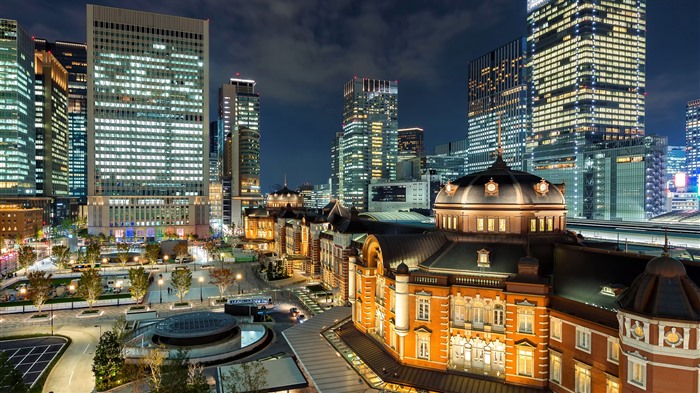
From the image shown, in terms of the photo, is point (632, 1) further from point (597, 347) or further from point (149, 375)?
point (149, 375)

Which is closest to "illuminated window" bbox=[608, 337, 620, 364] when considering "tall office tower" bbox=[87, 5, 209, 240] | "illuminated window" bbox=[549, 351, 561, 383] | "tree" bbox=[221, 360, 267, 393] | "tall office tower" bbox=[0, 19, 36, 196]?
"illuminated window" bbox=[549, 351, 561, 383]

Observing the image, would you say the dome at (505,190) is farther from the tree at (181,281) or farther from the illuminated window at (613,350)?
→ the tree at (181,281)

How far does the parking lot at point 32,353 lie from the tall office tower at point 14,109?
15334cm

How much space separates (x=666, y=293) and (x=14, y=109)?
219429mm

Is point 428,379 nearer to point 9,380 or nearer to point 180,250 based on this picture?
point 9,380

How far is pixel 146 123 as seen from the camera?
17275 centimetres

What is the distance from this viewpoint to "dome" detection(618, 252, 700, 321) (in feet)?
90.9

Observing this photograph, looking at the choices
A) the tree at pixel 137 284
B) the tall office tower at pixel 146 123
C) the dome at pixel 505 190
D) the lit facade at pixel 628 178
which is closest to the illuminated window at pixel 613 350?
the dome at pixel 505 190

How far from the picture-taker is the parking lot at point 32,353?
160 ft

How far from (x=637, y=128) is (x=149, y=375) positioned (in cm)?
22066

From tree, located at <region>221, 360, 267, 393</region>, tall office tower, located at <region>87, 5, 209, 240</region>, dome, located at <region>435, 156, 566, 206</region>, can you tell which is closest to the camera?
tree, located at <region>221, 360, 267, 393</region>

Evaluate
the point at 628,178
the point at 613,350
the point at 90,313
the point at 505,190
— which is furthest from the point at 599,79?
the point at 90,313

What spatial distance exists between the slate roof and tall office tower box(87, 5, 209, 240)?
151329 millimetres

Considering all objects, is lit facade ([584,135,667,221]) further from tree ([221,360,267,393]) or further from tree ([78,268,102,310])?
tree ([78,268,102,310])
